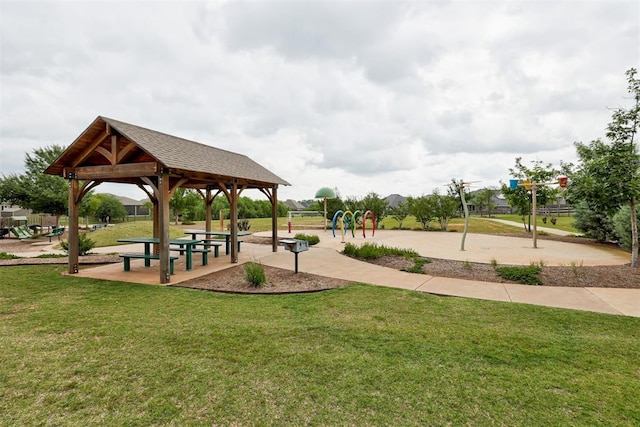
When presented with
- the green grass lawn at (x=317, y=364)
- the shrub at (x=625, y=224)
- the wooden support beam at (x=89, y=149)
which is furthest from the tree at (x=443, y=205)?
the wooden support beam at (x=89, y=149)

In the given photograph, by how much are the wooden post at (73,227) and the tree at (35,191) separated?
554 inches

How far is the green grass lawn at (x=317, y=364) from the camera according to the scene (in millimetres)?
2316

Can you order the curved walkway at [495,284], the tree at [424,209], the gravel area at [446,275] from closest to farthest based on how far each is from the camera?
the curved walkway at [495,284] < the gravel area at [446,275] < the tree at [424,209]

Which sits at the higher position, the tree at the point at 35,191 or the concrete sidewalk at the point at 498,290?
the tree at the point at 35,191

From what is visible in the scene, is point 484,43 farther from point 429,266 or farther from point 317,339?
point 317,339

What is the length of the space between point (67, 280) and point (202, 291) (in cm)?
341

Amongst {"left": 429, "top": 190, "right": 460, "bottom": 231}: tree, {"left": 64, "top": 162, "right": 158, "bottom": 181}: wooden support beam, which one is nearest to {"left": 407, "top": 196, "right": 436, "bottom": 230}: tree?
{"left": 429, "top": 190, "right": 460, "bottom": 231}: tree

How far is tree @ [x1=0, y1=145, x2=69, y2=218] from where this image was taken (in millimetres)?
18328

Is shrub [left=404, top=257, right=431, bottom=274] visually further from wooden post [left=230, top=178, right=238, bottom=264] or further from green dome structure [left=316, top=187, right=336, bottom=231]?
green dome structure [left=316, top=187, right=336, bottom=231]

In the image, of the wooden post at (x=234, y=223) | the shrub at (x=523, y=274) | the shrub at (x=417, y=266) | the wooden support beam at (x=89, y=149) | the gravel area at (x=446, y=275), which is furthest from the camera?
the wooden post at (x=234, y=223)

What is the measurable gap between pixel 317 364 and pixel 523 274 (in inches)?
224

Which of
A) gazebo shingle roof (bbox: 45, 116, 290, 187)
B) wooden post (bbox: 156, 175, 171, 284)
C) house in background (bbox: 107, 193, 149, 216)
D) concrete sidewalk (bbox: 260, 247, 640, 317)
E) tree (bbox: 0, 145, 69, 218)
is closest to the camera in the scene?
concrete sidewalk (bbox: 260, 247, 640, 317)

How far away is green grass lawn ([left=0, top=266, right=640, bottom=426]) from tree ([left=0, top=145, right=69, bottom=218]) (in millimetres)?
17658

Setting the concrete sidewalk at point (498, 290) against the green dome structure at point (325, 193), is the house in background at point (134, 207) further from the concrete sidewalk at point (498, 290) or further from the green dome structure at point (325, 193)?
the concrete sidewalk at point (498, 290)
